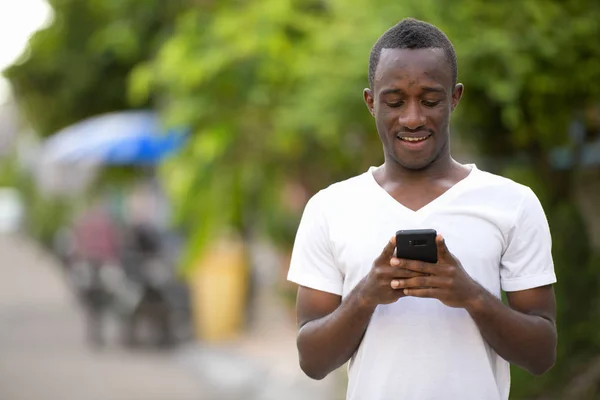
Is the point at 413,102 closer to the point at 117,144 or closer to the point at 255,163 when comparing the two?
the point at 255,163

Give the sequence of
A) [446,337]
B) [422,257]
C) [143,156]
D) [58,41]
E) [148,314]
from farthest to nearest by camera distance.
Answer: [58,41], [143,156], [148,314], [446,337], [422,257]

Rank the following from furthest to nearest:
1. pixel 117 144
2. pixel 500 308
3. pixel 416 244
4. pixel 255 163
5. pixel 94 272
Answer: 1. pixel 117 144
2. pixel 94 272
3. pixel 255 163
4. pixel 500 308
5. pixel 416 244

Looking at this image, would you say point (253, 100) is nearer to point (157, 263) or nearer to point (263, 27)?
point (263, 27)

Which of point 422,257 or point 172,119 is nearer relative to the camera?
point 422,257

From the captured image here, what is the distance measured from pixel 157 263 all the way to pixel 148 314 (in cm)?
115

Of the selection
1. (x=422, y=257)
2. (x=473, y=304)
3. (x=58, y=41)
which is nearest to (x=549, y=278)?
(x=473, y=304)

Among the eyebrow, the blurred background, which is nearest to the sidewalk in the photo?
the blurred background

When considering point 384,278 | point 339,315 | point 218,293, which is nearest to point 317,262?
point 339,315

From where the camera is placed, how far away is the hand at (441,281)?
2.08m

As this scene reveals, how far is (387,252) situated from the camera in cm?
210

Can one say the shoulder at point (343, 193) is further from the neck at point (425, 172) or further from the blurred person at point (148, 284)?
the blurred person at point (148, 284)

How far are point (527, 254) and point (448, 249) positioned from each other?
0.65 feet

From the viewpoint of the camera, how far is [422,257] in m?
2.08

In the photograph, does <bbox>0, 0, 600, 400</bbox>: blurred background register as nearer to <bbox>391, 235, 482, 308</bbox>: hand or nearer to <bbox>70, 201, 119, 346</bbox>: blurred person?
<bbox>70, 201, 119, 346</bbox>: blurred person
